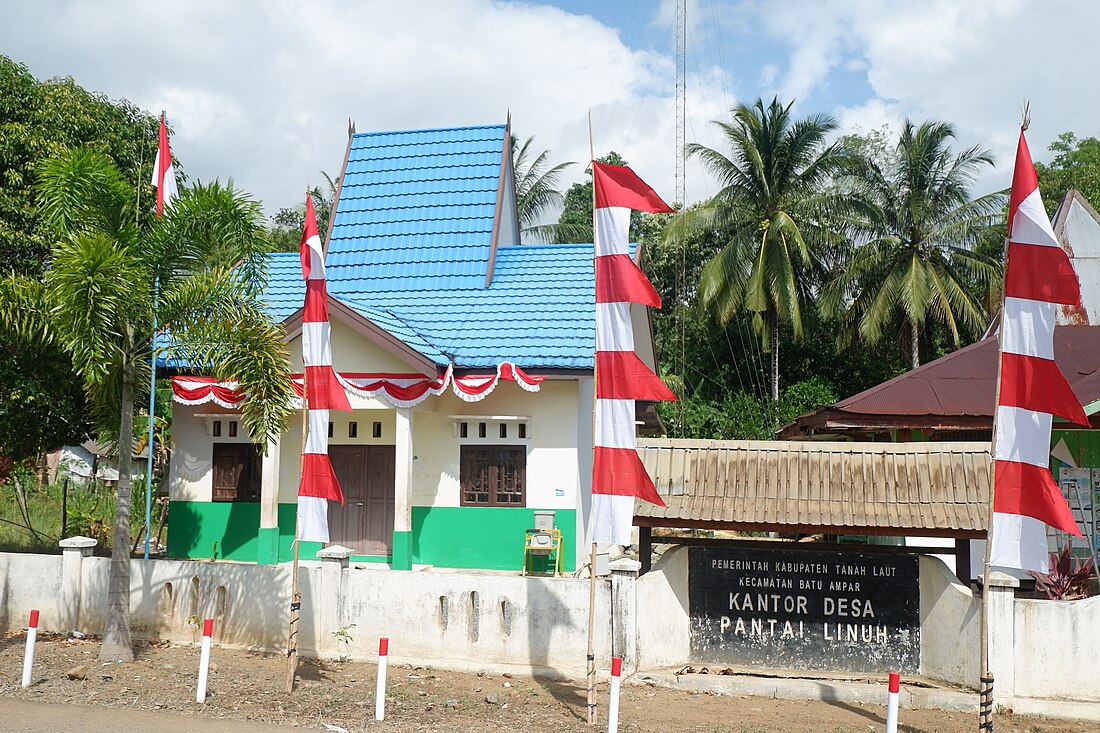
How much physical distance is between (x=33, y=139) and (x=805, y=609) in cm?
1390

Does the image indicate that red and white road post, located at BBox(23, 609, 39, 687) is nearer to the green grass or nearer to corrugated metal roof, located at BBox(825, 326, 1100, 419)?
the green grass

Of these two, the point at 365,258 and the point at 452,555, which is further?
the point at 365,258

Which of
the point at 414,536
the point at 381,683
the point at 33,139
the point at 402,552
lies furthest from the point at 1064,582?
the point at 33,139

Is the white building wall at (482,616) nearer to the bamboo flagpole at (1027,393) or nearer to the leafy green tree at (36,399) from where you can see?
the bamboo flagpole at (1027,393)

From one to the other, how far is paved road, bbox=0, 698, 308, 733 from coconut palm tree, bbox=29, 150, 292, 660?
192 cm

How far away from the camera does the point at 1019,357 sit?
8.31 metres

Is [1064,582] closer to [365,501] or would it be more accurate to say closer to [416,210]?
[365,501]

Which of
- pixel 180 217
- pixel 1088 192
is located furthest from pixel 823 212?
pixel 180 217

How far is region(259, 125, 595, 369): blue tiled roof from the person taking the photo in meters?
16.0

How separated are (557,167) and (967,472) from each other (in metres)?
27.0

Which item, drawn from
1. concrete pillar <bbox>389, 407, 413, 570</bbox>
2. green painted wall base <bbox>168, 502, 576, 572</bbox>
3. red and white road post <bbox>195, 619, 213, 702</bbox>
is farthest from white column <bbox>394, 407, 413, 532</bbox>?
red and white road post <bbox>195, 619, 213, 702</bbox>

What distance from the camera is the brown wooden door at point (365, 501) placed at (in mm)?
16453

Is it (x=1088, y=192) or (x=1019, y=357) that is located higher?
(x=1088, y=192)

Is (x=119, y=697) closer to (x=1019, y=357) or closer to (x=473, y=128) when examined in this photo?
(x=1019, y=357)
